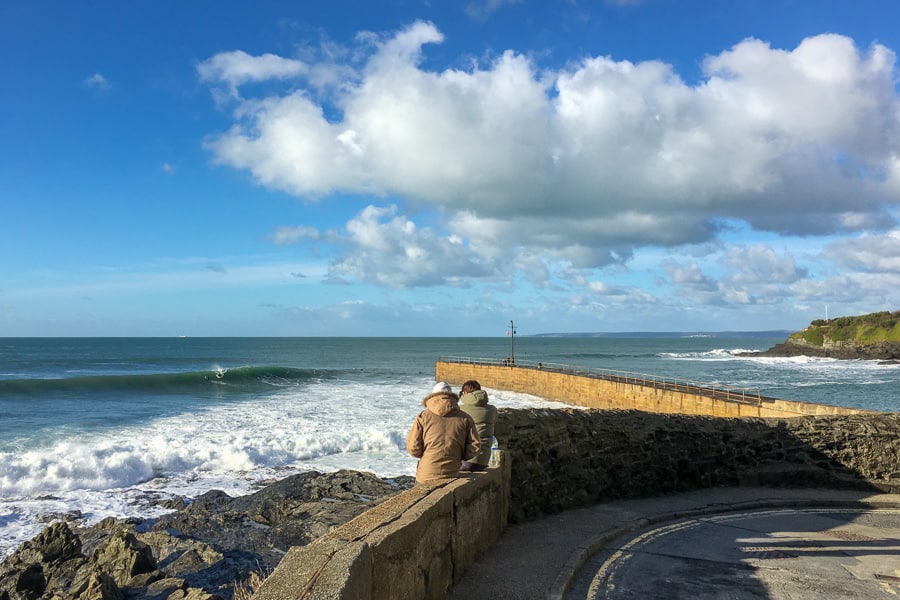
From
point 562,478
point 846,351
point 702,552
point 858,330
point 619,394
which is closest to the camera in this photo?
point 702,552

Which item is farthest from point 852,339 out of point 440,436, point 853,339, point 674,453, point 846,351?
point 440,436

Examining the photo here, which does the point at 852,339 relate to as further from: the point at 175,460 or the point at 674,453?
the point at 175,460

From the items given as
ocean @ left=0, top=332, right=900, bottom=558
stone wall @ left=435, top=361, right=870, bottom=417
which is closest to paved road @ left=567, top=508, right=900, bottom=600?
stone wall @ left=435, top=361, right=870, bottom=417

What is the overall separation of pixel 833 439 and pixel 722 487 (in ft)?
6.91

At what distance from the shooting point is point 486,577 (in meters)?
5.40

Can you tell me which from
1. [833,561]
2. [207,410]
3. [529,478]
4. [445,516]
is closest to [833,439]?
[833,561]

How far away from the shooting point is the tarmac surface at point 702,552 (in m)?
5.56

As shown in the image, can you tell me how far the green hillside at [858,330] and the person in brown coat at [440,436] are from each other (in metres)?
97.2

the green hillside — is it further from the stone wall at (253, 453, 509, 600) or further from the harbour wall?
the stone wall at (253, 453, 509, 600)

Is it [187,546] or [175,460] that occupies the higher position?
[187,546]

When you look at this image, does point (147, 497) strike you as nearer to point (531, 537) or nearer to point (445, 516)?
point (531, 537)

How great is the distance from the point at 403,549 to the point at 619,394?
29.6m

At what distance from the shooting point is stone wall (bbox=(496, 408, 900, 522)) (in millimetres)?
7762

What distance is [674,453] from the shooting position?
952cm
